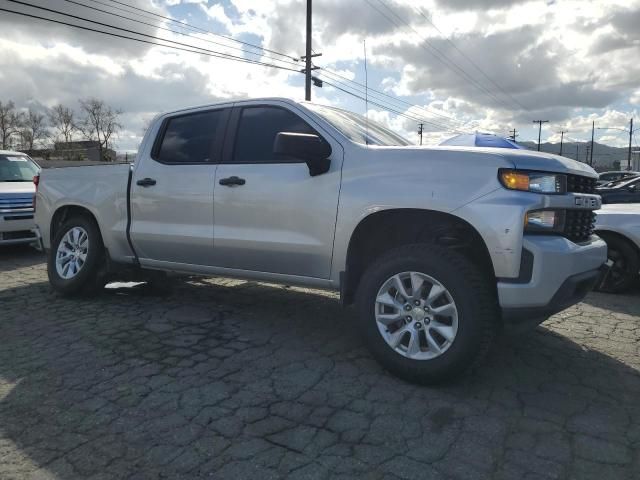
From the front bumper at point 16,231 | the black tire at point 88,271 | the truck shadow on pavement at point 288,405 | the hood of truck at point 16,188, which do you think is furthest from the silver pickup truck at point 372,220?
the hood of truck at point 16,188

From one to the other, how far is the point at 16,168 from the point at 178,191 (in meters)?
6.64

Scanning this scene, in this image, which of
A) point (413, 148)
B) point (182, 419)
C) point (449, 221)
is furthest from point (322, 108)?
point (182, 419)

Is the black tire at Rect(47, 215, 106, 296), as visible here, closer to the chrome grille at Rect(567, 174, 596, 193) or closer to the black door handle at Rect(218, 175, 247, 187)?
the black door handle at Rect(218, 175, 247, 187)

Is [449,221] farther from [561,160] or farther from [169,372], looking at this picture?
[169,372]

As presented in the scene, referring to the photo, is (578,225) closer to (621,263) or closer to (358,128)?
(358,128)

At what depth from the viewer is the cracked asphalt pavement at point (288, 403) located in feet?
7.65

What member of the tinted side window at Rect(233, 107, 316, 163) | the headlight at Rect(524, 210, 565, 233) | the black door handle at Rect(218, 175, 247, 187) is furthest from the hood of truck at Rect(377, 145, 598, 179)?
the black door handle at Rect(218, 175, 247, 187)

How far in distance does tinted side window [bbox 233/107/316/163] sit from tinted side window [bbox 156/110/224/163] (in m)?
0.29

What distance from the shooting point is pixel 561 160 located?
10.4 ft

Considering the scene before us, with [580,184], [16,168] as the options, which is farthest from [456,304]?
[16,168]

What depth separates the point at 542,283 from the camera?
2.81 metres

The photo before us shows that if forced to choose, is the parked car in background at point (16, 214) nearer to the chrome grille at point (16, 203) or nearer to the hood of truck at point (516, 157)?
the chrome grille at point (16, 203)

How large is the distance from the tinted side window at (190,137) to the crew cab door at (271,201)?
0.25m

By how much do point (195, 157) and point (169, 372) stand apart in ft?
6.44
